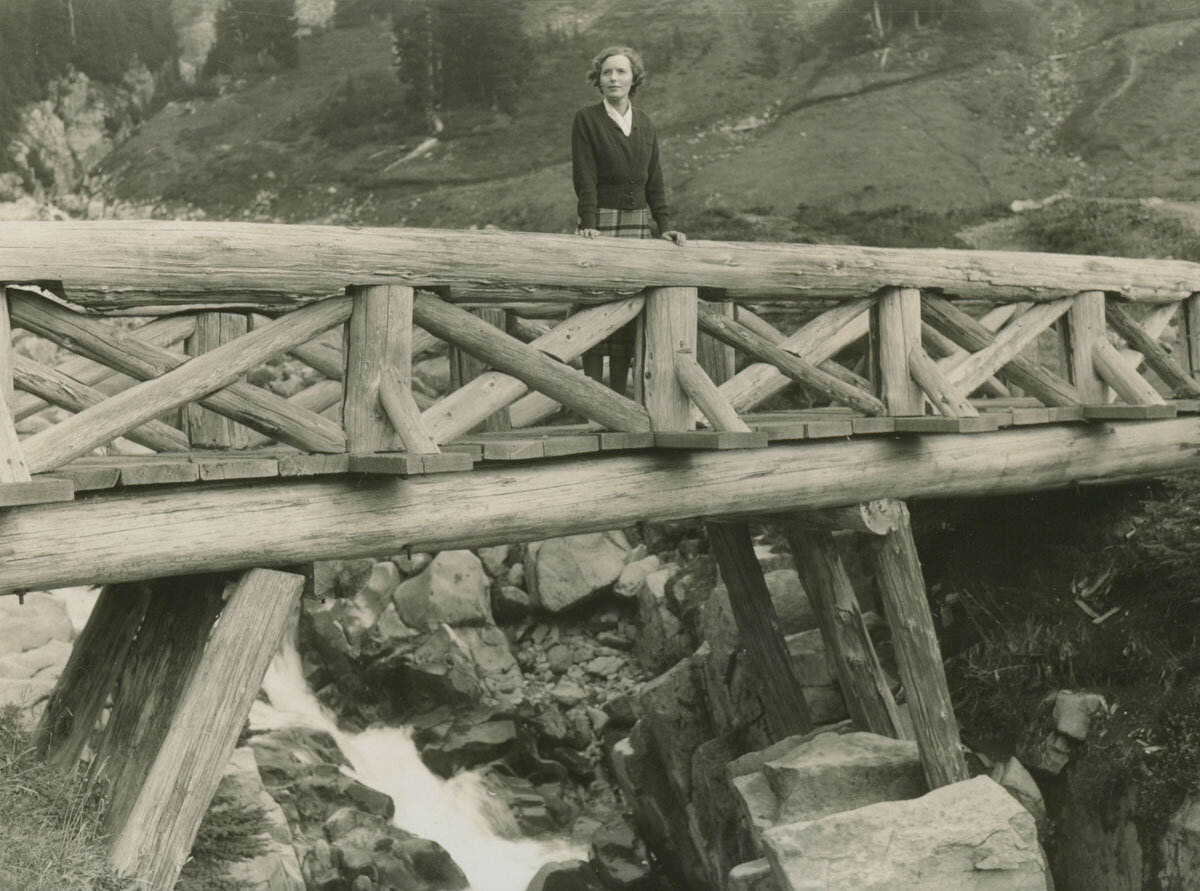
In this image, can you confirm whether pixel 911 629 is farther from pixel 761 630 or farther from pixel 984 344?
pixel 984 344

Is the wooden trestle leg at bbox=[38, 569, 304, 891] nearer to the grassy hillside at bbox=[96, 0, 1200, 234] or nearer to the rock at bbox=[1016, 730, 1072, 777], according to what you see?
the rock at bbox=[1016, 730, 1072, 777]

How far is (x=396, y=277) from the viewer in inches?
256

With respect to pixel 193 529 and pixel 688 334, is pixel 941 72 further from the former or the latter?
pixel 193 529

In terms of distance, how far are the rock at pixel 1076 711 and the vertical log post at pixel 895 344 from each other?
7.35ft

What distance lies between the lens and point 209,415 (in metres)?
8.63

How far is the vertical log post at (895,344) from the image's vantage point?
8523 mm

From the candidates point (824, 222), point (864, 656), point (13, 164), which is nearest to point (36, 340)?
point (13, 164)

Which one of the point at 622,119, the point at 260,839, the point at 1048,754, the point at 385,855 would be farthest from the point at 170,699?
the point at 1048,754

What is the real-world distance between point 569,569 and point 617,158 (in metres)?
Answer: 7.57

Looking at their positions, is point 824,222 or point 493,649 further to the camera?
point 824,222

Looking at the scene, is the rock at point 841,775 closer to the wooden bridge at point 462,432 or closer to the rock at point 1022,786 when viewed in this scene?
the wooden bridge at point 462,432

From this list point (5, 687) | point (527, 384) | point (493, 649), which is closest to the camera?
point (527, 384)

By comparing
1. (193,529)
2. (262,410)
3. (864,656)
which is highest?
(262,410)

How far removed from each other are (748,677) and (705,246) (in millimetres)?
4407
